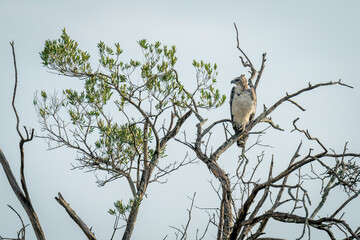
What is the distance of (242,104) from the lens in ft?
33.1

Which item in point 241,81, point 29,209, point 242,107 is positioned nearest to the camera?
point 29,209

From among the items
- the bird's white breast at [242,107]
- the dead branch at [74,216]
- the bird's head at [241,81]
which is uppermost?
the bird's head at [241,81]

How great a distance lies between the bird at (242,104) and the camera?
1005cm

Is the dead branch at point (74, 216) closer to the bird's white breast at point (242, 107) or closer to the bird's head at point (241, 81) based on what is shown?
the bird's white breast at point (242, 107)

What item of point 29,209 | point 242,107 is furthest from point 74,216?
point 242,107

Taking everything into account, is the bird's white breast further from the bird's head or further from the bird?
the bird's head

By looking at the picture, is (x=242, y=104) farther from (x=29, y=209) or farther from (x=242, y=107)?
(x=29, y=209)

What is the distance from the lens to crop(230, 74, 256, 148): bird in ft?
33.0

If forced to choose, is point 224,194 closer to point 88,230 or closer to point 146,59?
point 88,230

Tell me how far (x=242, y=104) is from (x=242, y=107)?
0.20 ft

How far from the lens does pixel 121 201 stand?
9.50 m

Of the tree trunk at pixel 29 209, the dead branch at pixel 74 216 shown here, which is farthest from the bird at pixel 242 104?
the tree trunk at pixel 29 209

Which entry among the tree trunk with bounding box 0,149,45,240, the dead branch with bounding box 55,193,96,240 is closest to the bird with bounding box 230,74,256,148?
the dead branch with bounding box 55,193,96,240

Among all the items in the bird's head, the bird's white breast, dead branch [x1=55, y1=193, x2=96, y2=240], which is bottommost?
dead branch [x1=55, y1=193, x2=96, y2=240]
